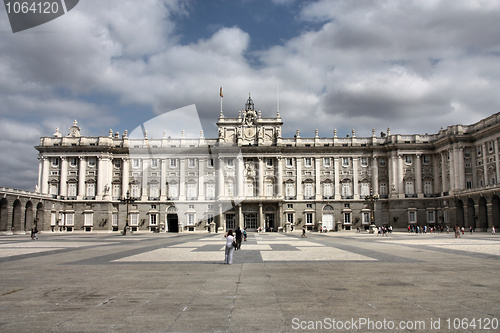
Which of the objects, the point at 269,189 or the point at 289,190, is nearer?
the point at 269,189

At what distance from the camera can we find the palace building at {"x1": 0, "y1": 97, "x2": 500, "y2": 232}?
2963 inches

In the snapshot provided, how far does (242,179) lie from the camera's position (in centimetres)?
7656

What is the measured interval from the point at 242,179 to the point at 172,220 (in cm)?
1496

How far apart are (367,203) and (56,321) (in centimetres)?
7241

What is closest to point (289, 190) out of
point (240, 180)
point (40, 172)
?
point (240, 180)

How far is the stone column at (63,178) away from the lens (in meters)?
76.0

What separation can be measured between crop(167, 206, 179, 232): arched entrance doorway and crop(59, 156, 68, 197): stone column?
18.5 m

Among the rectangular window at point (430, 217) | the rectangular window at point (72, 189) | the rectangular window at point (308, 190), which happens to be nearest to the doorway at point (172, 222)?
the rectangular window at point (72, 189)

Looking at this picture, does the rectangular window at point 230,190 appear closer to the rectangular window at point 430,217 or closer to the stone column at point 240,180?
the stone column at point 240,180

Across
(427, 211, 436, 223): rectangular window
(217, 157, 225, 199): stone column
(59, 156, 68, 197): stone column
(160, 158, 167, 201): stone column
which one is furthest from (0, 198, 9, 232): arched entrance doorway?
(427, 211, 436, 223): rectangular window

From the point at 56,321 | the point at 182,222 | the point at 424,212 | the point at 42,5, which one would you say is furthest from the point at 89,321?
the point at 424,212

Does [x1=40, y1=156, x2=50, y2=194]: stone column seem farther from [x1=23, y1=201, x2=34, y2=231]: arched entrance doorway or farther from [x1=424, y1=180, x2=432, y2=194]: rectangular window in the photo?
[x1=424, y1=180, x2=432, y2=194]: rectangular window

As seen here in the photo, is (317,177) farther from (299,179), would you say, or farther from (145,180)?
(145,180)

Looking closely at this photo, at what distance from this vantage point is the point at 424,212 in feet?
244
